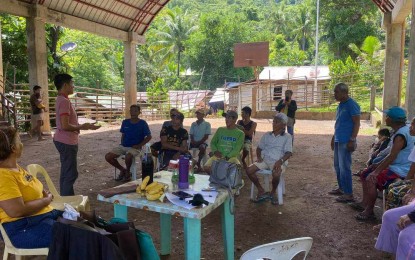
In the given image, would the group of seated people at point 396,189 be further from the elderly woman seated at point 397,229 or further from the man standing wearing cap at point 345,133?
the man standing wearing cap at point 345,133

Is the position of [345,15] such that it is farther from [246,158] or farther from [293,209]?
[293,209]

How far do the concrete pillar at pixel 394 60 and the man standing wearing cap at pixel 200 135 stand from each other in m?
7.85

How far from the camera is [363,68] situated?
21797mm

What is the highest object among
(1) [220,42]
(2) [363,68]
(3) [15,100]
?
(1) [220,42]

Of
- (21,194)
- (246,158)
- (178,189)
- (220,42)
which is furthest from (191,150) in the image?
(220,42)

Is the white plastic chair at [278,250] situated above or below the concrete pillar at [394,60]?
below

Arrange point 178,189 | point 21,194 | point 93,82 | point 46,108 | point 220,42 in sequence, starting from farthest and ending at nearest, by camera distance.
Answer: point 220,42 < point 93,82 < point 46,108 < point 178,189 < point 21,194

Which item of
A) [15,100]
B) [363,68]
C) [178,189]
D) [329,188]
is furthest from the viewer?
[363,68]

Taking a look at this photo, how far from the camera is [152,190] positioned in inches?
112

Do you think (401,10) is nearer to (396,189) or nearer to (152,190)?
(396,189)

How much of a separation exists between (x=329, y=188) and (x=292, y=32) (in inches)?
1388

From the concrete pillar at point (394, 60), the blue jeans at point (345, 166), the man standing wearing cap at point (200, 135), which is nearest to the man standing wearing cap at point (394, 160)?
the blue jeans at point (345, 166)

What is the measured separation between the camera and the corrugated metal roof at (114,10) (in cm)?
1145

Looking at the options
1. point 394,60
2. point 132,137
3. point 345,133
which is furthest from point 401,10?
point 132,137
